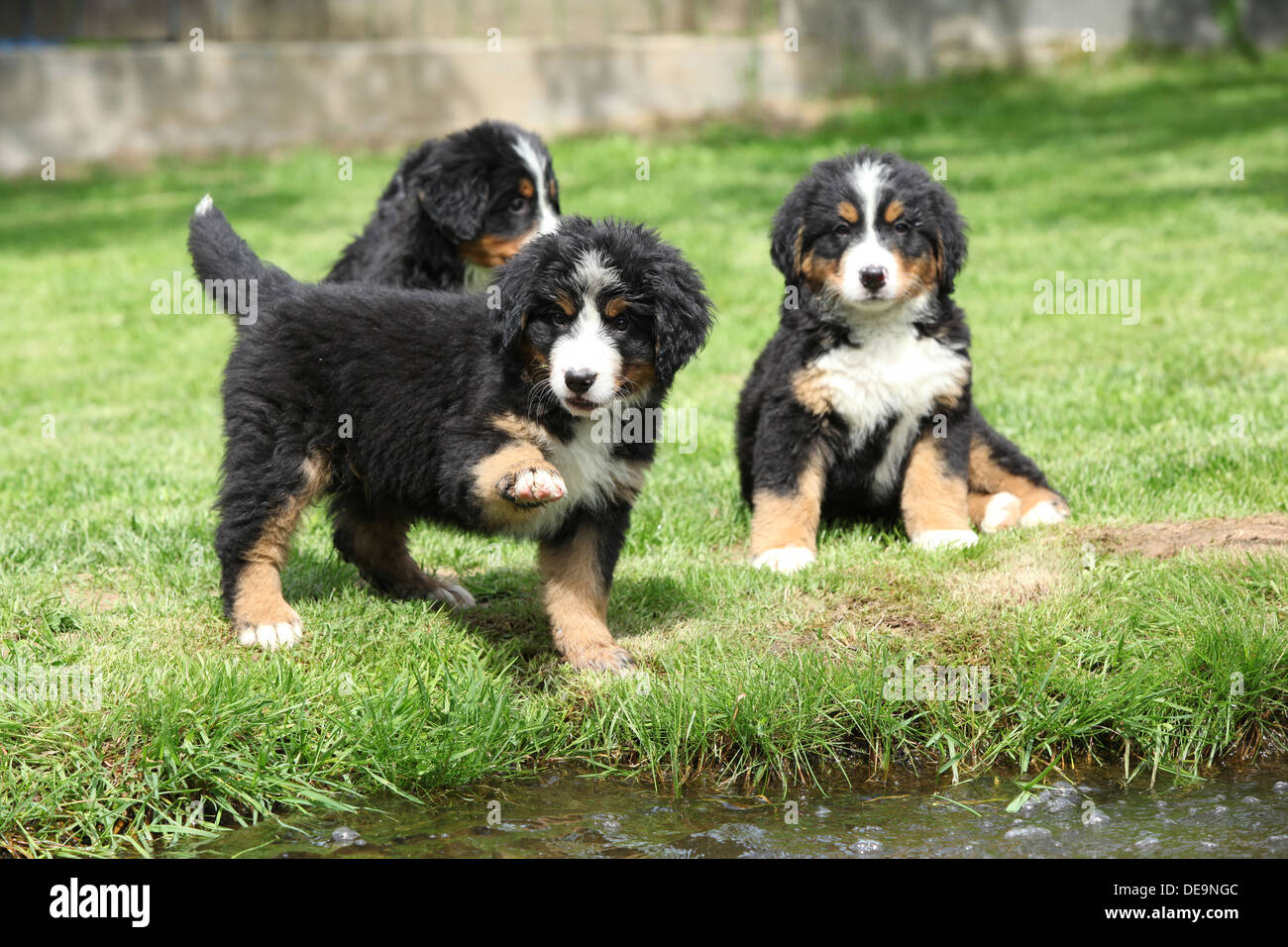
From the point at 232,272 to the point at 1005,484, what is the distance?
2.74 m

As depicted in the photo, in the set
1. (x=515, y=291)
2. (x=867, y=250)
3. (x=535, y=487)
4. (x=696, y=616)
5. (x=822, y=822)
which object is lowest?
(x=822, y=822)

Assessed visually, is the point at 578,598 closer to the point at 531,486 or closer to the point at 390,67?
the point at 531,486

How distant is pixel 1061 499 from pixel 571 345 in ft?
7.32

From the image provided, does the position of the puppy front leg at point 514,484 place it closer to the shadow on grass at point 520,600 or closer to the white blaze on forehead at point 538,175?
the shadow on grass at point 520,600

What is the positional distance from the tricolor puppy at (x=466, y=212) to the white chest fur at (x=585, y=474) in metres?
1.66

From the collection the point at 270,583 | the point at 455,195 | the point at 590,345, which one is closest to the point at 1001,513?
the point at 590,345

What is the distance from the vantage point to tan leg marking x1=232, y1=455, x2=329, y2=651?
4.04 meters

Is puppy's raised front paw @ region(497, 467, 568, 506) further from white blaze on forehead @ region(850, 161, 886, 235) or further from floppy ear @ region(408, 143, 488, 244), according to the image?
floppy ear @ region(408, 143, 488, 244)

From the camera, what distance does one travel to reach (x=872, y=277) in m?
4.61

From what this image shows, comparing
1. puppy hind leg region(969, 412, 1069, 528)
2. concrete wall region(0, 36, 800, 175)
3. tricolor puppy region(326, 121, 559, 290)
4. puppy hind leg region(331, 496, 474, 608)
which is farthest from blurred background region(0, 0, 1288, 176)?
puppy hind leg region(331, 496, 474, 608)

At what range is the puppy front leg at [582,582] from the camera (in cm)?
395

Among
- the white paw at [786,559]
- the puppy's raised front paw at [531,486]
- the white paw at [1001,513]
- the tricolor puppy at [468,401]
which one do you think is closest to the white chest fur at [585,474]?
the tricolor puppy at [468,401]

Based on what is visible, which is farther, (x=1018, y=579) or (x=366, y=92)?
(x=366, y=92)

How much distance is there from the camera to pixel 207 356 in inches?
336
